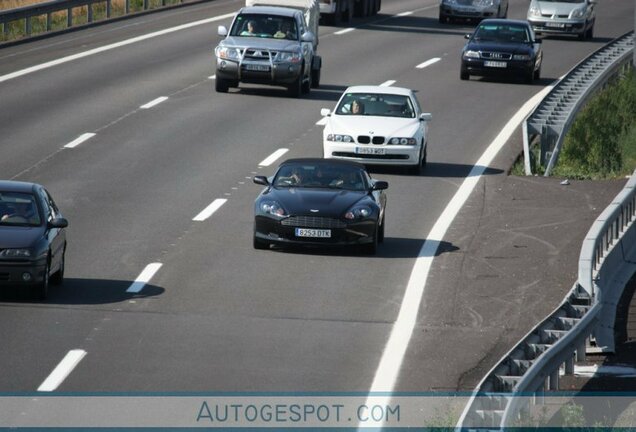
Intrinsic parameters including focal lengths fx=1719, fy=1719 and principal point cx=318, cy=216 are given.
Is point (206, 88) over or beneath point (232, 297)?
beneath

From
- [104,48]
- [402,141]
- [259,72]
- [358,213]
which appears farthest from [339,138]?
[104,48]

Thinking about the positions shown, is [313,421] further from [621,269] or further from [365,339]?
[621,269]

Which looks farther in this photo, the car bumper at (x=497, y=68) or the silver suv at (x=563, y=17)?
the silver suv at (x=563, y=17)

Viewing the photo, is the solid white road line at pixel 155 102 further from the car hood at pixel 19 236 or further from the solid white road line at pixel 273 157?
the car hood at pixel 19 236

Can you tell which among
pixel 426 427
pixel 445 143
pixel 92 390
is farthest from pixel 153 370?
pixel 445 143

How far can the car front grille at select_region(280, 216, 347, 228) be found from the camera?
21.8 metres

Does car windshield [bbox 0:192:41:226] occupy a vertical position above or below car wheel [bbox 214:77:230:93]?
above

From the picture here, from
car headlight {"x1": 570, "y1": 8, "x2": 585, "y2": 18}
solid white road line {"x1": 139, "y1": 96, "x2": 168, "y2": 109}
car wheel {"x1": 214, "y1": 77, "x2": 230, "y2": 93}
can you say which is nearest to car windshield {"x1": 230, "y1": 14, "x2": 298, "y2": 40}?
car wheel {"x1": 214, "y1": 77, "x2": 230, "y2": 93}

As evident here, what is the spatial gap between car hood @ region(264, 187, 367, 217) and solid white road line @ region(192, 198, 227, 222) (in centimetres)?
207

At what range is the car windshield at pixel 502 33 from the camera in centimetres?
4303

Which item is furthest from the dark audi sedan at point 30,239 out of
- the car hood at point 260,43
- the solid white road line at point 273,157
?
the car hood at point 260,43

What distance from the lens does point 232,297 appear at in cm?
1916

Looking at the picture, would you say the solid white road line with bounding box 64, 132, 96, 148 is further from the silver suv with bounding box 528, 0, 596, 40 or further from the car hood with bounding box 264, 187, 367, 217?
the silver suv with bounding box 528, 0, 596, 40

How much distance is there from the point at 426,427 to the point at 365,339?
13.8 feet
